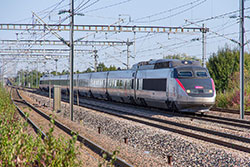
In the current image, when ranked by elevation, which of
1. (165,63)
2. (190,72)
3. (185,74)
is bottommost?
(185,74)

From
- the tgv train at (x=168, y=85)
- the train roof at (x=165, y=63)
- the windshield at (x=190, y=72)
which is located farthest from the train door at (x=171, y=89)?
the train roof at (x=165, y=63)

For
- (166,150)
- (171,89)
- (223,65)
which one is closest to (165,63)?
(171,89)

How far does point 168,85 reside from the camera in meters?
19.5

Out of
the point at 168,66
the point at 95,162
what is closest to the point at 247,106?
the point at 168,66

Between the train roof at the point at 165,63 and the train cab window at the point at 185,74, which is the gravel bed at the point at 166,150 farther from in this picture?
the train roof at the point at 165,63

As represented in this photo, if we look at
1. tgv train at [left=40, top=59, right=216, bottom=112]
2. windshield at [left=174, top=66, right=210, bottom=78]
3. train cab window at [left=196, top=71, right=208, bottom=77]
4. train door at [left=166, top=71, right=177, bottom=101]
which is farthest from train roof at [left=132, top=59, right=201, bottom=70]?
train cab window at [left=196, top=71, right=208, bottom=77]

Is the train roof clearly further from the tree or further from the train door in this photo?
the tree

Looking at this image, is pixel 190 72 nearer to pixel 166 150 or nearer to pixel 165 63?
pixel 165 63

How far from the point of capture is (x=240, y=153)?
31.6 feet

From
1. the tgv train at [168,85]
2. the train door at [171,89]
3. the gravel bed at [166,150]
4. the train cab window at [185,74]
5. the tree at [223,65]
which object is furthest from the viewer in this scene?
the tree at [223,65]

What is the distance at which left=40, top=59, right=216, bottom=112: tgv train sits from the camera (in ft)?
60.4

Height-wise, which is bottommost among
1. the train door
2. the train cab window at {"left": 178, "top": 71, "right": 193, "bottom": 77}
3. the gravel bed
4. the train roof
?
the gravel bed

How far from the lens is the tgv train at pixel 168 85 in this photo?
18406mm

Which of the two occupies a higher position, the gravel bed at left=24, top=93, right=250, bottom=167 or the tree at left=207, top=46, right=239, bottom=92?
the tree at left=207, top=46, right=239, bottom=92
